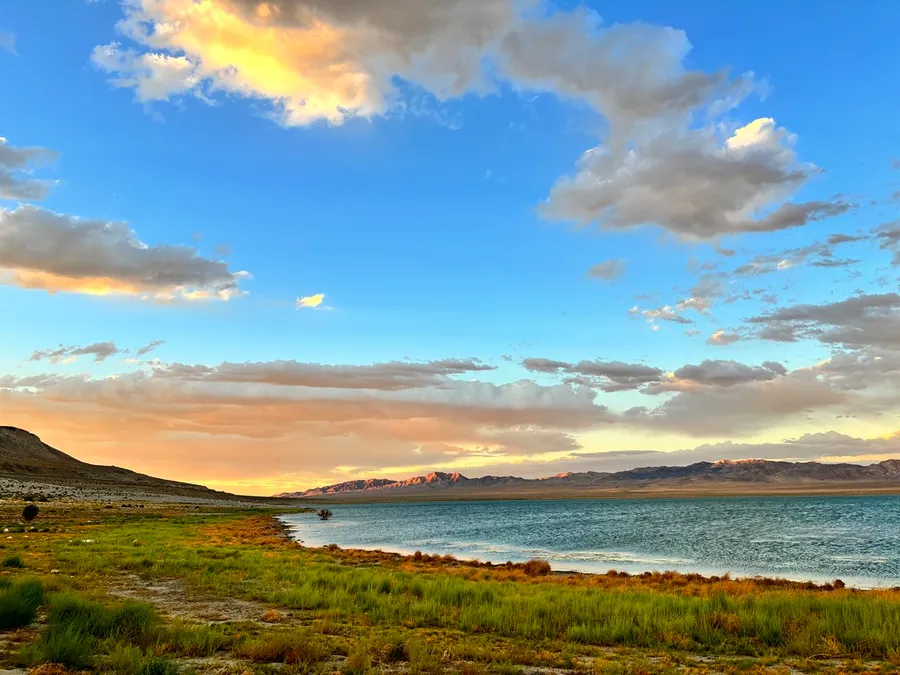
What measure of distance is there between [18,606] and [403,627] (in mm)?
8806

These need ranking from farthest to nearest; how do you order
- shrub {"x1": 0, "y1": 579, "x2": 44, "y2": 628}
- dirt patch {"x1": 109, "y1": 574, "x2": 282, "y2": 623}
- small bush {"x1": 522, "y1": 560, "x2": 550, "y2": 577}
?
small bush {"x1": 522, "y1": 560, "x2": 550, "y2": 577}
dirt patch {"x1": 109, "y1": 574, "x2": 282, "y2": 623}
shrub {"x1": 0, "y1": 579, "x2": 44, "y2": 628}

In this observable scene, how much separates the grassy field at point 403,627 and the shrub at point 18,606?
4 centimetres

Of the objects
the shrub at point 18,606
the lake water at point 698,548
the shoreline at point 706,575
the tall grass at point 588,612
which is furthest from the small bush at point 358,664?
the lake water at point 698,548

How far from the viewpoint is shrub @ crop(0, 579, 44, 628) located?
46.1 ft

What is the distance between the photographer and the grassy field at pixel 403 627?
12.1m

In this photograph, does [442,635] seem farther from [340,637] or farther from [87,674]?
[87,674]

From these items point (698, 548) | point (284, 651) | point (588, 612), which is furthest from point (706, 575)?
point (284, 651)

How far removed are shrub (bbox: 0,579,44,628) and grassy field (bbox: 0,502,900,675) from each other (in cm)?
4

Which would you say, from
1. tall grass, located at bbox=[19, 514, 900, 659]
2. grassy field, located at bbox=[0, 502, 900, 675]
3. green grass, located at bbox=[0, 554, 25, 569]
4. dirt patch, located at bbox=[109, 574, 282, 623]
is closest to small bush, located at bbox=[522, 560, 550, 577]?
tall grass, located at bbox=[19, 514, 900, 659]

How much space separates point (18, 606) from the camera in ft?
46.9

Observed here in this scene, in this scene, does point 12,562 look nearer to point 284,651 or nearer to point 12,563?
point 12,563

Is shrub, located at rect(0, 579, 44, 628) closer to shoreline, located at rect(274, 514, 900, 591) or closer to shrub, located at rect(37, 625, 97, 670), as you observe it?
shrub, located at rect(37, 625, 97, 670)

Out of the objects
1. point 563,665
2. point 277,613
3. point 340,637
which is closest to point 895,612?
point 563,665

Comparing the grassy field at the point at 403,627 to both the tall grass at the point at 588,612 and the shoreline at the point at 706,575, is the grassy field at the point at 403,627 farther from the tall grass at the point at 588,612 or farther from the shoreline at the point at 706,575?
the shoreline at the point at 706,575
